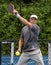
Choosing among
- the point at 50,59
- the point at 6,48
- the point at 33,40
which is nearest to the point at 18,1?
the point at 6,48

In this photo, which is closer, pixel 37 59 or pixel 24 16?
pixel 37 59

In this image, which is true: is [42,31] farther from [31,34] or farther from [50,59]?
[31,34]

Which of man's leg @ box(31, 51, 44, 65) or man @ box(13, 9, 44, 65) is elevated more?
man @ box(13, 9, 44, 65)

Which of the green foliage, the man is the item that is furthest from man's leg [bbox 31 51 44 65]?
the green foliage

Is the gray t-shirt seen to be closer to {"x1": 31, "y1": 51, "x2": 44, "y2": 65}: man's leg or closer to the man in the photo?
the man

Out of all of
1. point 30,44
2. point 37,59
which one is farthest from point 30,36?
point 37,59

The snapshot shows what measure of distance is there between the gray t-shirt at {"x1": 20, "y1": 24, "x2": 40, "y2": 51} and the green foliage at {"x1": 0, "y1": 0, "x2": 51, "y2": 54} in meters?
10.6

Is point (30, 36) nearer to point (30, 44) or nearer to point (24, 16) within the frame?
point (30, 44)

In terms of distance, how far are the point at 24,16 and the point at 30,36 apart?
11.3 m

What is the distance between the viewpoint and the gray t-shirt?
700cm

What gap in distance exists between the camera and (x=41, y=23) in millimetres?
18312

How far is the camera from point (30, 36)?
7055mm

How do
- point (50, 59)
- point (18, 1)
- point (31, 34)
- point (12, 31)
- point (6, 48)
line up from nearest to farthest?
point (31, 34) < point (50, 59) < point (6, 48) < point (12, 31) < point (18, 1)

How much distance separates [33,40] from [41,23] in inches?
444
